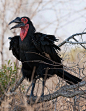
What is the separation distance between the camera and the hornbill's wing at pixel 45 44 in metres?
3.50

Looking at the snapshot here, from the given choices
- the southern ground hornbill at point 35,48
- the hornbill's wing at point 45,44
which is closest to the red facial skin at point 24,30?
the southern ground hornbill at point 35,48

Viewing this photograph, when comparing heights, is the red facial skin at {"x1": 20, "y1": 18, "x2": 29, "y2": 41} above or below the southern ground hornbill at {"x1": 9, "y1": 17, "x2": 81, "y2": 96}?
above

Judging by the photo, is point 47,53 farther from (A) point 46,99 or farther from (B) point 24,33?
(A) point 46,99

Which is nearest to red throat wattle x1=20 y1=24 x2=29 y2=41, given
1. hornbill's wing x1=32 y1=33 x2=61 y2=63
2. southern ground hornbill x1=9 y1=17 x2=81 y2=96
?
southern ground hornbill x1=9 y1=17 x2=81 y2=96

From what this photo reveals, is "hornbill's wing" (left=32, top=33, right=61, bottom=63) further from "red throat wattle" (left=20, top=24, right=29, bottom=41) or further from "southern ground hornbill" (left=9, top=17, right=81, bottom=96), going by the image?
"red throat wattle" (left=20, top=24, right=29, bottom=41)

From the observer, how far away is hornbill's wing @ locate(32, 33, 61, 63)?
3502 millimetres

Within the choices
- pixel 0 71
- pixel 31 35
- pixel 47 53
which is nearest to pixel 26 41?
pixel 31 35

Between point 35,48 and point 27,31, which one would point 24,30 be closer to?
point 27,31

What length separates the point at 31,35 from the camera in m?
3.69

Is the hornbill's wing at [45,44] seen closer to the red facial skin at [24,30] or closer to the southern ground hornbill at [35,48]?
the southern ground hornbill at [35,48]

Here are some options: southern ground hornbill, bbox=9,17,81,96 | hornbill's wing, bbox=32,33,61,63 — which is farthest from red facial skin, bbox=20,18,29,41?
hornbill's wing, bbox=32,33,61,63

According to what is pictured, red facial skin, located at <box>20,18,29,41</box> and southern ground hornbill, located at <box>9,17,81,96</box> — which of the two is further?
red facial skin, located at <box>20,18,29,41</box>

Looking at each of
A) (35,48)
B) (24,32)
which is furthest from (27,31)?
(35,48)

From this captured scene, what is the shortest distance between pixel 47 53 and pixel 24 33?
61cm
